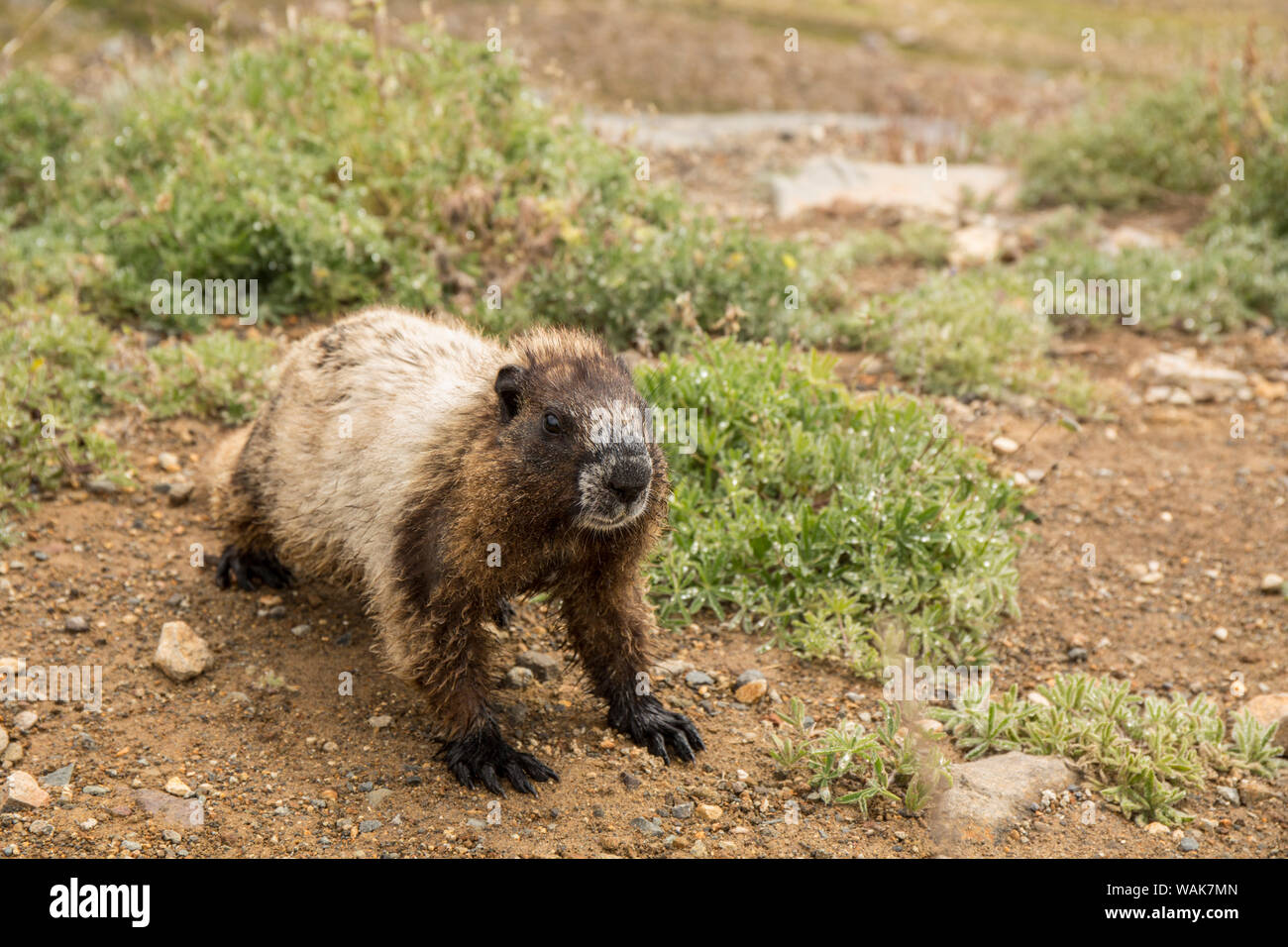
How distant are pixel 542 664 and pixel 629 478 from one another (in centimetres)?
145

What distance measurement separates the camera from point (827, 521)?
524 cm

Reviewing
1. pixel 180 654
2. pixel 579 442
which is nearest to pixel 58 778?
pixel 180 654

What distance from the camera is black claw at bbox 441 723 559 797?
417 centimetres

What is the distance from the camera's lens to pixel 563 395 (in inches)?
157

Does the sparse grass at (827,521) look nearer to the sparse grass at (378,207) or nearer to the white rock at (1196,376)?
the sparse grass at (378,207)

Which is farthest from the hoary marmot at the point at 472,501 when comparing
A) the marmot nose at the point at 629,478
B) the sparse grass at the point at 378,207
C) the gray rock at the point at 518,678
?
the sparse grass at the point at 378,207

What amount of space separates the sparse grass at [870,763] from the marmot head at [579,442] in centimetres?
106

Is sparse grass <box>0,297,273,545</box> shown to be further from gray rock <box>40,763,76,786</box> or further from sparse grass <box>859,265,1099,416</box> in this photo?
sparse grass <box>859,265,1099,416</box>

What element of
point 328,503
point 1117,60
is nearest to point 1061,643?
point 328,503

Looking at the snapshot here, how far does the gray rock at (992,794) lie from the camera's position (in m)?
4.04

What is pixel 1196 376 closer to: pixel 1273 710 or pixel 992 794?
pixel 1273 710

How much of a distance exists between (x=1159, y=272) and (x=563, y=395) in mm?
5575

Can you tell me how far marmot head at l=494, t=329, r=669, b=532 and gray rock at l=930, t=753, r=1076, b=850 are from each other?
145 centimetres

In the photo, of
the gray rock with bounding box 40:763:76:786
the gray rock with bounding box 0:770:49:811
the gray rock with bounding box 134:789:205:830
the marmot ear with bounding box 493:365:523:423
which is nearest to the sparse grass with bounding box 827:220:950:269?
the marmot ear with bounding box 493:365:523:423
